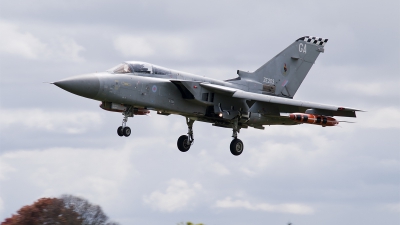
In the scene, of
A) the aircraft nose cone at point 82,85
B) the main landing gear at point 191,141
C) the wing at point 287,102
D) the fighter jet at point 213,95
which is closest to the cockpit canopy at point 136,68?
the fighter jet at point 213,95

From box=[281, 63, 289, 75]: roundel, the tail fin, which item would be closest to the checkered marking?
the tail fin

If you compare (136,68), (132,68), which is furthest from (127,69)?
(136,68)

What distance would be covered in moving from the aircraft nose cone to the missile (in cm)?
776

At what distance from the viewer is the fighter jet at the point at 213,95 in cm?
2938

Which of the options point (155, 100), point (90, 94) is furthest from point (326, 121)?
point (90, 94)

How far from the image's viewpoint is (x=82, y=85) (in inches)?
1118

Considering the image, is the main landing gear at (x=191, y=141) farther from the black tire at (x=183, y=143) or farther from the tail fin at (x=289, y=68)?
the tail fin at (x=289, y=68)

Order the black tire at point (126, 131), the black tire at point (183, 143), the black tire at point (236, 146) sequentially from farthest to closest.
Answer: the black tire at point (183, 143)
the black tire at point (236, 146)
the black tire at point (126, 131)

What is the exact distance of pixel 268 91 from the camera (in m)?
35.0

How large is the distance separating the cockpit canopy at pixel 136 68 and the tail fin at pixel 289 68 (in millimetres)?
4723

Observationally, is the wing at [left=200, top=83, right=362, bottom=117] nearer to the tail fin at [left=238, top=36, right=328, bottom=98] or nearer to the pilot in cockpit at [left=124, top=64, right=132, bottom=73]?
the tail fin at [left=238, top=36, right=328, bottom=98]

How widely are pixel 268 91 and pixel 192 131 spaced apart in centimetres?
379

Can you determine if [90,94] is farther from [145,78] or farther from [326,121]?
[326,121]

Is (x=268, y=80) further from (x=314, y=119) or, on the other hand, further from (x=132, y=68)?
(x=132, y=68)
